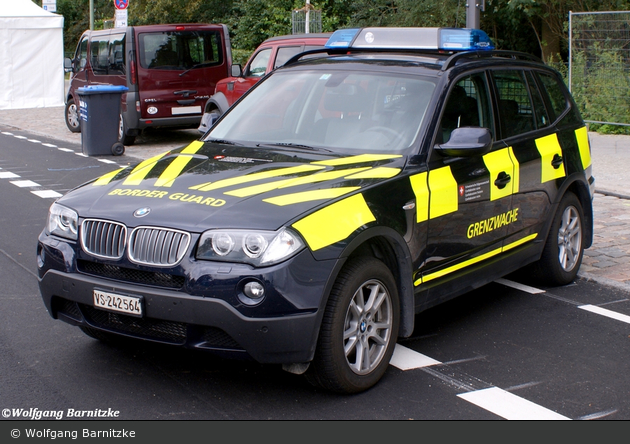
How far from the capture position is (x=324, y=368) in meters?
3.86

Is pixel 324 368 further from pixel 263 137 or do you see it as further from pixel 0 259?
pixel 0 259

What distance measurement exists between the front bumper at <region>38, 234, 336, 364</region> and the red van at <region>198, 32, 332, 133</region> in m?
9.60

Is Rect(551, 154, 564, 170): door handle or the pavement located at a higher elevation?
Rect(551, 154, 564, 170): door handle

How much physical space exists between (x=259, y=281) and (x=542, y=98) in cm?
327

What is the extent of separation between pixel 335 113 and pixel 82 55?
1386cm

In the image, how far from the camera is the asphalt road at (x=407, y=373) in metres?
3.91

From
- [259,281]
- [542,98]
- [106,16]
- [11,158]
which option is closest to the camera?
[259,281]

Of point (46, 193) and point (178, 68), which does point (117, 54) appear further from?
point (46, 193)

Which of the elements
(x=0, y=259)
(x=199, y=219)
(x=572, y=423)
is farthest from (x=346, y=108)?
(x=0, y=259)

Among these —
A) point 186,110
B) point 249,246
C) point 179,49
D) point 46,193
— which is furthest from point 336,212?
point 179,49

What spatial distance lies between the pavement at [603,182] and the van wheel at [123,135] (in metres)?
0.14

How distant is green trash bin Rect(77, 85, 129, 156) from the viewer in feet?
46.1

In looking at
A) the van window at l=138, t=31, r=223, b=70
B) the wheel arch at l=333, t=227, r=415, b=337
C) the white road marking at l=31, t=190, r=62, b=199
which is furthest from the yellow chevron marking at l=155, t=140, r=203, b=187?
the van window at l=138, t=31, r=223, b=70

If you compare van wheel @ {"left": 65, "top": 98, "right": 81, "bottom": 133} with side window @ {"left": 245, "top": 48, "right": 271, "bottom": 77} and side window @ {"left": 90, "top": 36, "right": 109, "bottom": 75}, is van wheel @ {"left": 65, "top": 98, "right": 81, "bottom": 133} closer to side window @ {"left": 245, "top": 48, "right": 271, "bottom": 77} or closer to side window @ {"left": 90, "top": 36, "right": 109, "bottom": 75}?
side window @ {"left": 90, "top": 36, "right": 109, "bottom": 75}
